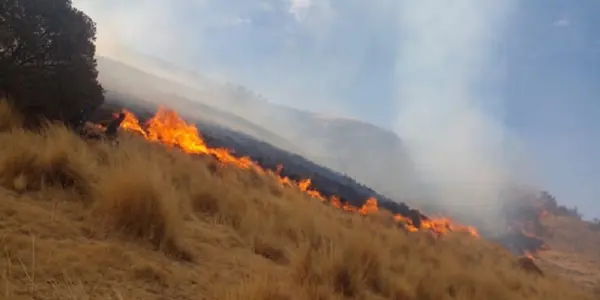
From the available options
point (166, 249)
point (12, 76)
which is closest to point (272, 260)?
point (166, 249)

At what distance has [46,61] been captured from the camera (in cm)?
977

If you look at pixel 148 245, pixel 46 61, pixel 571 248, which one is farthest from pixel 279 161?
pixel 571 248

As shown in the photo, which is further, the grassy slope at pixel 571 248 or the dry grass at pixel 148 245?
the grassy slope at pixel 571 248

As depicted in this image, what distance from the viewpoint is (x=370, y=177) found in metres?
79.6

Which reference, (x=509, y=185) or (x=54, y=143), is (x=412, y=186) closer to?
(x=509, y=185)

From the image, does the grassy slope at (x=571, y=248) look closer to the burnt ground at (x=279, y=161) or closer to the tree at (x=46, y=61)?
the burnt ground at (x=279, y=161)

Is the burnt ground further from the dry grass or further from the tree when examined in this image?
the dry grass

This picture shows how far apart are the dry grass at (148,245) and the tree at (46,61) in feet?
7.07

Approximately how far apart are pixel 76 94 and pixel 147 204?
20.4ft

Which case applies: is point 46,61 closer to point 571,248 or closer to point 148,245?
point 148,245

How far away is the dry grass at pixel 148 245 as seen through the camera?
3.46 meters

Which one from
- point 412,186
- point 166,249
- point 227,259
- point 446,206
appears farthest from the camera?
point 412,186

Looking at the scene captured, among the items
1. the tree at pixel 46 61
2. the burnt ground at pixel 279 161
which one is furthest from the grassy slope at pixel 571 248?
the tree at pixel 46 61

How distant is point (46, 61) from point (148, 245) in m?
6.61
